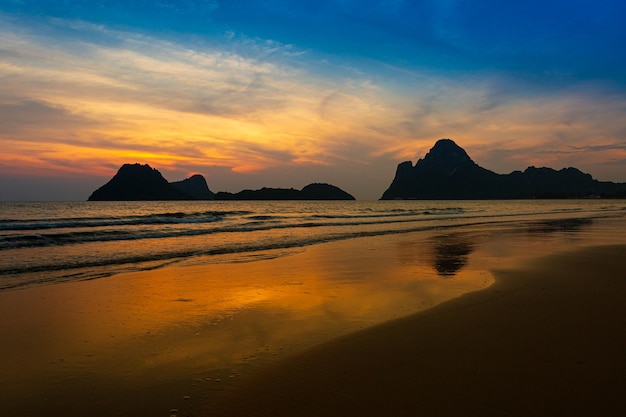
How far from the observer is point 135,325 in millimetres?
7133

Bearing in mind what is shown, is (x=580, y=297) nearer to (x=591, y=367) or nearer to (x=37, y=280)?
(x=591, y=367)

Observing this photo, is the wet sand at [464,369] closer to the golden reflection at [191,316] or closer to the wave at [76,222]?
the golden reflection at [191,316]

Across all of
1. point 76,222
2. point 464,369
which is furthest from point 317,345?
point 76,222

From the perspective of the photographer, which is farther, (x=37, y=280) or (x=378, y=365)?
(x=37, y=280)

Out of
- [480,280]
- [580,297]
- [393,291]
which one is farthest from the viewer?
[480,280]

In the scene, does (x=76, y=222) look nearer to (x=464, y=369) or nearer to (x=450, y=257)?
(x=450, y=257)

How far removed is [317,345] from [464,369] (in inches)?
80.6

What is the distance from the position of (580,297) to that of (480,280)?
2.69 metres

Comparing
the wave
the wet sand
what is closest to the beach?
the wet sand

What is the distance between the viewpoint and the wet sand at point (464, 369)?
4.08m

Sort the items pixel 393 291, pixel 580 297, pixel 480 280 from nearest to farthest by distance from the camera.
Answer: pixel 580 297
pixel 393 291
pixel 480 280

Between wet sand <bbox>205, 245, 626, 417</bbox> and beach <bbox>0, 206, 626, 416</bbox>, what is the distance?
2cm

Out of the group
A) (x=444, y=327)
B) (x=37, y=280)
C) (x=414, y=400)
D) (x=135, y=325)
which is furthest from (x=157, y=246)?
(x=414, y=400)

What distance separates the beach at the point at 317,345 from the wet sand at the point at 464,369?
0.08 feet
